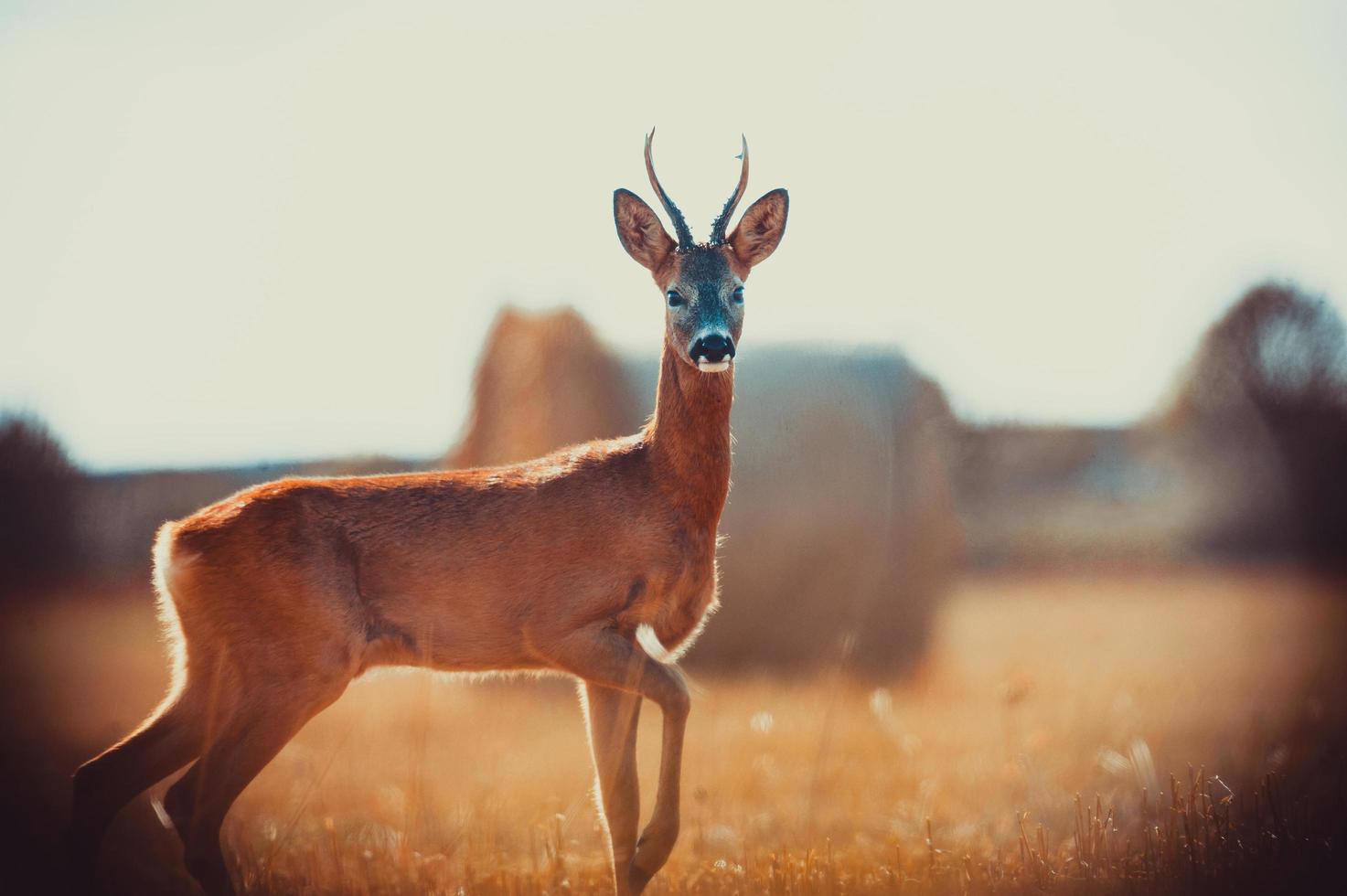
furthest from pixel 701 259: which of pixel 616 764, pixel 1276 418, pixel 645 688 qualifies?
pixel 1276 418

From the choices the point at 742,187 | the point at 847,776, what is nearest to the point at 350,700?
the point at 847,776

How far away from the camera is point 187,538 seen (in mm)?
4801

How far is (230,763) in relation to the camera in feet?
14.9

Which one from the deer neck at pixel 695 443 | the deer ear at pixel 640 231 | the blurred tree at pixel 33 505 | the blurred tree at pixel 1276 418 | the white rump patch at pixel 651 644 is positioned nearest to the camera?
the white rump patch at pixel 651 644

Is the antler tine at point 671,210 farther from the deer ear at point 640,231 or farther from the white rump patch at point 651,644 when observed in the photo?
the white rump patch at point 651,644

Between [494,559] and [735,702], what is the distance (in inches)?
178

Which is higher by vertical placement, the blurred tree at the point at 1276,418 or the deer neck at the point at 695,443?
the deer neck at the point at 695,443

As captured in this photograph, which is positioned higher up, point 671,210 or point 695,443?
point 671,210

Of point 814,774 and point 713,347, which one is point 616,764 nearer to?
point 713,347

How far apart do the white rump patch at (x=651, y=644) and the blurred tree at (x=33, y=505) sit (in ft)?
14.6

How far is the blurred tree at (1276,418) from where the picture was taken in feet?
30.6

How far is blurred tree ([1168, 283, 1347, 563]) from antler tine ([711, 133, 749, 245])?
511cm

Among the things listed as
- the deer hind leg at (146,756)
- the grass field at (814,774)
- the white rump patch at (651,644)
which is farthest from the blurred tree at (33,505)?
the white rump patch at (651,644)

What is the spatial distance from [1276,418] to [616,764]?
28.4ft
